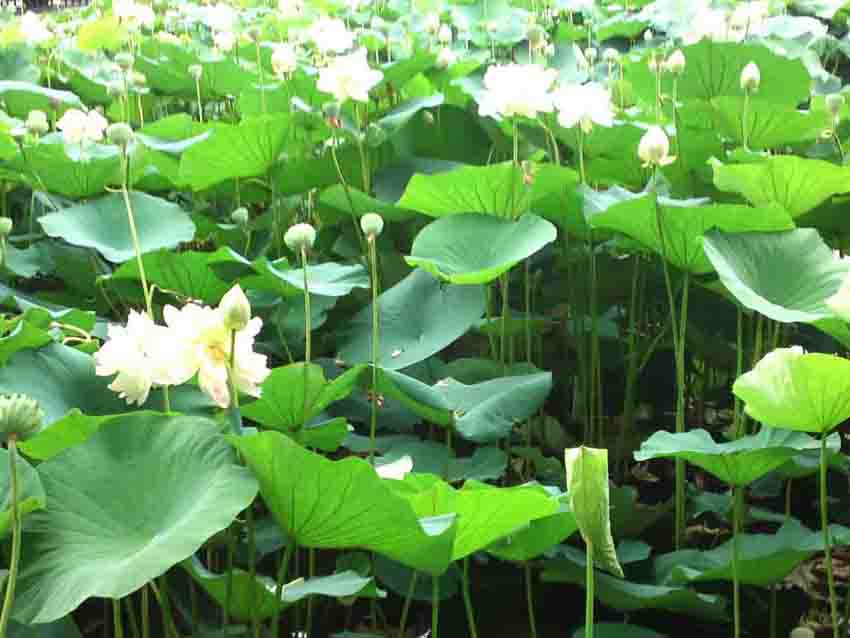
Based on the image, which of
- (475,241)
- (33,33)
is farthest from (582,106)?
(33,33)

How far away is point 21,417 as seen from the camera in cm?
76

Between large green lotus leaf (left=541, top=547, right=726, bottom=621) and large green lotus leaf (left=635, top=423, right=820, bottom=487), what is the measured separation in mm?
126

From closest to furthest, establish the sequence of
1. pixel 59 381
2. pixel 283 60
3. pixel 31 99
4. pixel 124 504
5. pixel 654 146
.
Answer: pixel 124 504, pixel 59 381, pixel 654 146, pixel 283 60, pixel 31 99

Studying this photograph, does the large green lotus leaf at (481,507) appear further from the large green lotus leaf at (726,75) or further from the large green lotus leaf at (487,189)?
the large green lotus leaf at (726,75)

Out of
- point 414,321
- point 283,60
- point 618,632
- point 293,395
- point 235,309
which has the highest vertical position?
point 235,309

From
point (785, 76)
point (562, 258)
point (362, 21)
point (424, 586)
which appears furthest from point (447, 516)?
point (362, 21)

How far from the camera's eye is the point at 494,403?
127 centimetres

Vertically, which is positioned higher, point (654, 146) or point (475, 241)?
point (654, 146)

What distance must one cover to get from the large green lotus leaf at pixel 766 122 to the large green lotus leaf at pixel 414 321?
1.68 ft

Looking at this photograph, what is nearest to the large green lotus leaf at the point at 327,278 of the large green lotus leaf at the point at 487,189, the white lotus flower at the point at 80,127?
the large green lotus leaf at the point at 487,189

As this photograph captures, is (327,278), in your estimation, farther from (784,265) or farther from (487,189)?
(784,265)

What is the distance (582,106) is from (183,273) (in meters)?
0.57

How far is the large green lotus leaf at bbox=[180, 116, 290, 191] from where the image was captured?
5.23ft

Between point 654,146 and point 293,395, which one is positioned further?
point 654,146
